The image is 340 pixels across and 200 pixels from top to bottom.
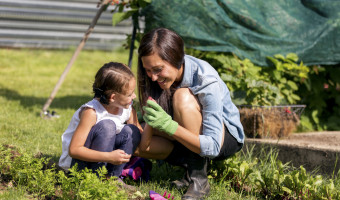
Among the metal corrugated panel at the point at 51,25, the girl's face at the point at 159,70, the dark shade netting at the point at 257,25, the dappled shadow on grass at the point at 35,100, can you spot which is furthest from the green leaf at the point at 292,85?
the metal corrugated panel at the point at 51,25

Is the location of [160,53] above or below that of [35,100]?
above

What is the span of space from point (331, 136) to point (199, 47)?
53.0 inches

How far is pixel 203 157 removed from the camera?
8.91 feet

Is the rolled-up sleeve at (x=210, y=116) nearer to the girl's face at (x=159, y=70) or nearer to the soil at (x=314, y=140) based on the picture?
the girl's face at (x=159, y=70)

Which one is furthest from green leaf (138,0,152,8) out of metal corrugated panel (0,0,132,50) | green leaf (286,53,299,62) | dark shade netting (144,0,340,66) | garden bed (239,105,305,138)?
metal corrugated panel (0,0,132,50)

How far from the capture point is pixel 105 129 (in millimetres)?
2553

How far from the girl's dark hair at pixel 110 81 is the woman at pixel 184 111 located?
0.45ft

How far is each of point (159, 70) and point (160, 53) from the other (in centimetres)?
10

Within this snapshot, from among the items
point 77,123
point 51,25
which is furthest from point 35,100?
point 51,25

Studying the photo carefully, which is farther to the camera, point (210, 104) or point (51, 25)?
point (51, 25)

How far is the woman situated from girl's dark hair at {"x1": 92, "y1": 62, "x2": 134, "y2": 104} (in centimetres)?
14

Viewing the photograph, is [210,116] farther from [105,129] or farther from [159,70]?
[105,129]

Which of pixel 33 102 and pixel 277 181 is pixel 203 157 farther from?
pixel 33 102

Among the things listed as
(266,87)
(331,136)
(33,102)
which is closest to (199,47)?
(266,87)
